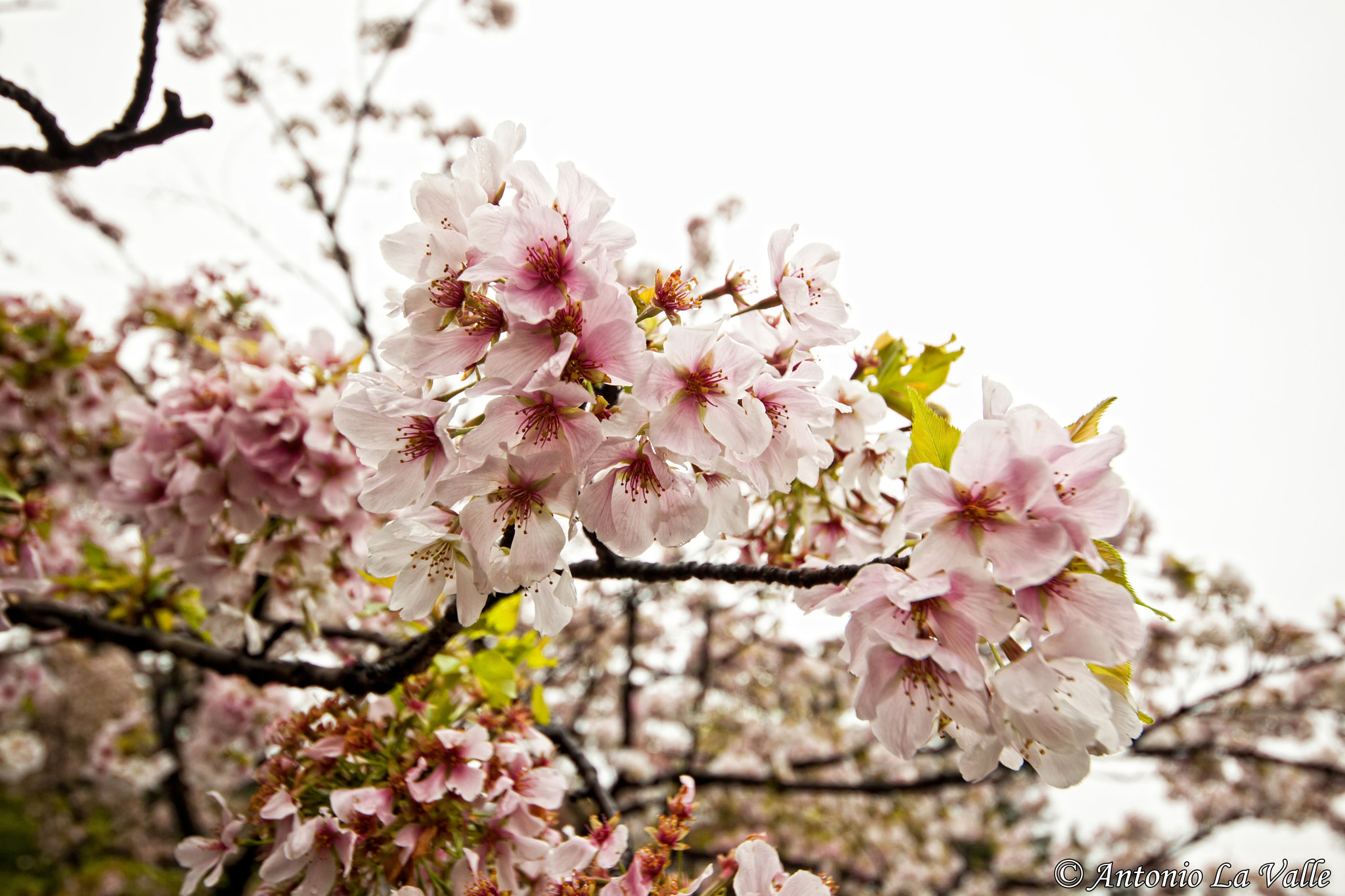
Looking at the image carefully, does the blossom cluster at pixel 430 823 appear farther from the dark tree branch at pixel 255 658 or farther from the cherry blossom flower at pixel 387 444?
the cherry blossom flower at pixel 387 444

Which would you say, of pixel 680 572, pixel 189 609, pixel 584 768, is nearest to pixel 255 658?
pixel 189 609

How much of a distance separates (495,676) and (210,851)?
2.56ft

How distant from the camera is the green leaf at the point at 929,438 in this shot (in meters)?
0.94

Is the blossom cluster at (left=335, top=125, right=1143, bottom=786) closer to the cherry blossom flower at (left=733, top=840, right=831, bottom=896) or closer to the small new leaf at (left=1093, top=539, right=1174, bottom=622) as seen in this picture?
the small new leaf at (left=1093, top=539, right=1174, bottom=622)

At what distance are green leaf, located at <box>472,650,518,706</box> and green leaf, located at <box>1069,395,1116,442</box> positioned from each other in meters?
1.22

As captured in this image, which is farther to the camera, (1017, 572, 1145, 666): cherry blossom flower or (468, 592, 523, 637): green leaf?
(468, 592, 523, 637): green leaf

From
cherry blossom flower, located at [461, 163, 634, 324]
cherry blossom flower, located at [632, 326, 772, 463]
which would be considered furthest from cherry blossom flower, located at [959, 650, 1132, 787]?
cherry blossom flower, located at [461, 163, 634, 324]

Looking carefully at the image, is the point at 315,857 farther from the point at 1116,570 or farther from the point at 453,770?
the point at 1116,570

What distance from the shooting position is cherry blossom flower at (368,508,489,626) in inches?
40.5

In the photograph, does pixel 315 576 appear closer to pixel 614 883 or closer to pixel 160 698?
pixel 614 883

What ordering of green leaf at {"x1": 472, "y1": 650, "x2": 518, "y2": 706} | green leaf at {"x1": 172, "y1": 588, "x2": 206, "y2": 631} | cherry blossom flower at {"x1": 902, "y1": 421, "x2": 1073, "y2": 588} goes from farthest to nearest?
green leaf at {"x1": 172, "y1": 588, "x2": 206, "y2": 631}, green leaf at {"x1": 472, "y1": 650, "x2": 518, "y2": 706}, cherry blossom flower at {"x1": 902, "y1": 421, "x2": 1073, "y2": 588}

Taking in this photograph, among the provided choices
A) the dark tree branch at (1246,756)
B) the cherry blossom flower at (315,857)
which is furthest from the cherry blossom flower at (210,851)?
the dark tree branch at (1246,756)

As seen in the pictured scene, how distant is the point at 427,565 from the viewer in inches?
43.1

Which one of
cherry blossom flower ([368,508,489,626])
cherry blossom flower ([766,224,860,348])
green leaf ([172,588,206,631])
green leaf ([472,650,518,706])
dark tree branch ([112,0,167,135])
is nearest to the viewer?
cherry blossom flower ([368,508,489,626])
